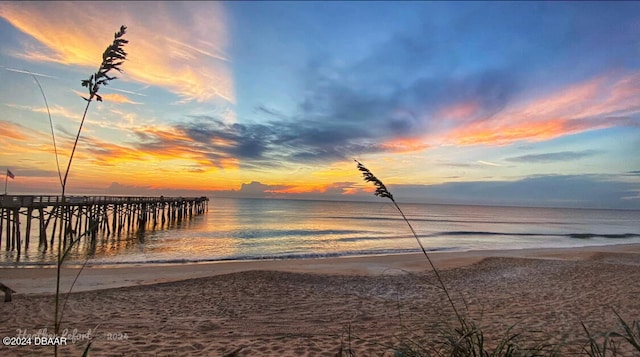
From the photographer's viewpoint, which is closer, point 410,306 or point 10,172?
point 410,306

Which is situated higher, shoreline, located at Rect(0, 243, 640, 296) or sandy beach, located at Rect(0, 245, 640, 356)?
sandy beach, located at Rect(0, 245, 640, 356)

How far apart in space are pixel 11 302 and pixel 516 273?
18767mm

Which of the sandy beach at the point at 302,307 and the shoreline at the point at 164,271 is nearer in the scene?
the sandy beach at the point at 302,307

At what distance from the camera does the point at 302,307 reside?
34.3ft

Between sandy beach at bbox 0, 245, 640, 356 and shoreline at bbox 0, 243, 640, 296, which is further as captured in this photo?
shoreline at bbox 0, 243, 640, 296

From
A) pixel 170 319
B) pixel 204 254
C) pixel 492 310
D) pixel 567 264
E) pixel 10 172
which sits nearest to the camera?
pixel 170 319

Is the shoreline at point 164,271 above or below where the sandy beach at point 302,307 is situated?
below

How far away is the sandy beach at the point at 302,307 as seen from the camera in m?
6.97

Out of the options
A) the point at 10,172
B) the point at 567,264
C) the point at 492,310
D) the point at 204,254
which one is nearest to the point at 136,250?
the point at 204,254

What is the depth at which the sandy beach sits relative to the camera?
6.97 meters

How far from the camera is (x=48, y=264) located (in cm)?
1969

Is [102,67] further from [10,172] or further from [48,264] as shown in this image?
[10,172]

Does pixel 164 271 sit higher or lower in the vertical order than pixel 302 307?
lower

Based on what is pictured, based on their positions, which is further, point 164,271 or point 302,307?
point 164,271
